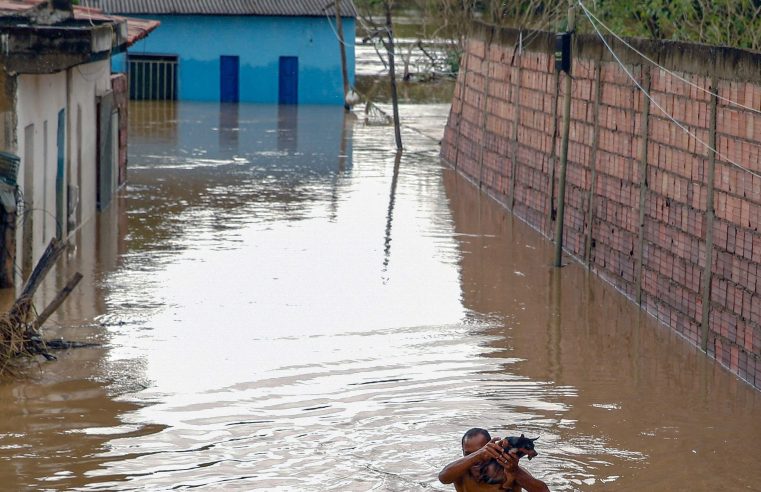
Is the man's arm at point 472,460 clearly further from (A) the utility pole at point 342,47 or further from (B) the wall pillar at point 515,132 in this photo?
(A) the utility pole at point 342,47

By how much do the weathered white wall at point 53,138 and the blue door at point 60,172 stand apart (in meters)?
0.16

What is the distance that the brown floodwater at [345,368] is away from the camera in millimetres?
9000

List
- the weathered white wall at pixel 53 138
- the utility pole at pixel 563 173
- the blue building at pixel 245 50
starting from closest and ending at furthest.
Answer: the weathered white wall at pixel 53 138, the utility pole at pixel 563 173, the blue building at pixel 245 50

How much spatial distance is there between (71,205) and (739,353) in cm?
972

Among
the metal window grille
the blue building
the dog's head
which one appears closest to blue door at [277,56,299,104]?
the blue building

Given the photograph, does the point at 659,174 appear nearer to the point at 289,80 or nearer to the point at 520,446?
the point at 520,446

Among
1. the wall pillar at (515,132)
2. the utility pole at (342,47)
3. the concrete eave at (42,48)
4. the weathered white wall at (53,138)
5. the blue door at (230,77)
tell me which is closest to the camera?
the concrete eave at (42,48)

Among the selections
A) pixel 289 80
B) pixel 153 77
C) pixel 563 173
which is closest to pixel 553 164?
pixel 563 173

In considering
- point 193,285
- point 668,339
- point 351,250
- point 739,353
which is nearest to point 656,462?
point 739,353

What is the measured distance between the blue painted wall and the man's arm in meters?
37.9

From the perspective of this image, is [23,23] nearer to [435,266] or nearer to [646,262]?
[435,266]

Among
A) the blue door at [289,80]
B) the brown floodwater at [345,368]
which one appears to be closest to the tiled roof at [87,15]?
the brown floodwater at [345,368]

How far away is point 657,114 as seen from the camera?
14102 millimetres

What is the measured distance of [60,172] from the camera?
54.9 ft
